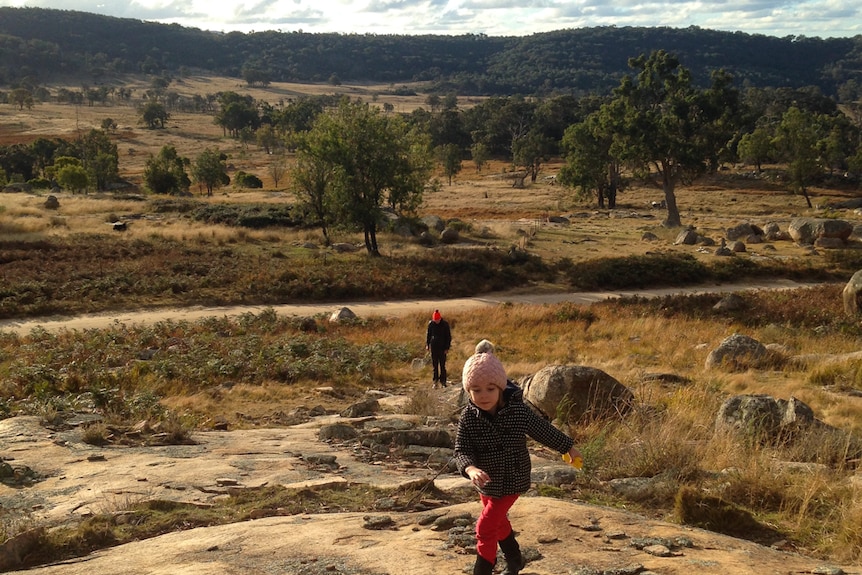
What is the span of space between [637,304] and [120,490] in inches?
942

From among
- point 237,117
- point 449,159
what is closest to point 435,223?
point 449,159

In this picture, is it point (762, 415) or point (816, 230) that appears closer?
point (762, 415)

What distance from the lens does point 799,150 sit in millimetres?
62219

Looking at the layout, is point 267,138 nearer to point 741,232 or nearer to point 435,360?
point 741,232

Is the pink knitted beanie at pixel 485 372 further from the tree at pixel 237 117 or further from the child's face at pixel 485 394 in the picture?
the tree at pixel 237 117

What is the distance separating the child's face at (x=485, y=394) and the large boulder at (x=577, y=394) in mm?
6053

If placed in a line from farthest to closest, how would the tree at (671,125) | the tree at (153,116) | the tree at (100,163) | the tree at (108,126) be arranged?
the tree at (153,116) → the tree at (108,126) → the tree at (100,163) → the tree at (671,125)

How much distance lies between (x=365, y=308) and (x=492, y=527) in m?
25.2

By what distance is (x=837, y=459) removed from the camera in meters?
8.90

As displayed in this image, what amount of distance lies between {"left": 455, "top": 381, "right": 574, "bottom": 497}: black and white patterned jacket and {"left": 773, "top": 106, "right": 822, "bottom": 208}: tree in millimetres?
64385

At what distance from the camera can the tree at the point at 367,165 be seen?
38094 millimetres

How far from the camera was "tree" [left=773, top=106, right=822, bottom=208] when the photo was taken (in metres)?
61.6

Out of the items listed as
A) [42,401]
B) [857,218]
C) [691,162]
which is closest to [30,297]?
[42,401]

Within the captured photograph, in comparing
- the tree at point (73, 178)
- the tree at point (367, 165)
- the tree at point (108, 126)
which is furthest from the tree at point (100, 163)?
the tree at point (367, 165)
